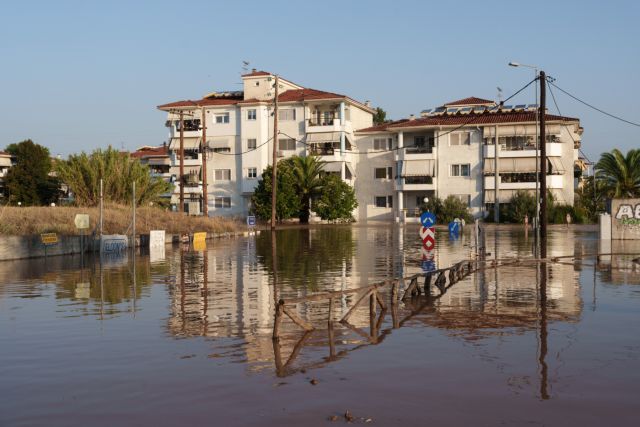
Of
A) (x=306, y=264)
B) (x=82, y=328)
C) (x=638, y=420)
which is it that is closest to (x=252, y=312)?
(x=82, y=328)

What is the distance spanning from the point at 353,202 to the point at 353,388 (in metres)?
62.1

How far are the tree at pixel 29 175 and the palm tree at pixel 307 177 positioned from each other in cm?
2906

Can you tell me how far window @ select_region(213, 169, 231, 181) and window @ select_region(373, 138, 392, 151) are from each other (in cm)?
1470

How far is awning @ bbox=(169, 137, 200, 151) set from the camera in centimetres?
8088

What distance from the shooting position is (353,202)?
71.0 m

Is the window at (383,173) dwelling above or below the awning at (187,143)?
below

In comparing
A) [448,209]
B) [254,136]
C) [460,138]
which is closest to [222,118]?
[254,136]

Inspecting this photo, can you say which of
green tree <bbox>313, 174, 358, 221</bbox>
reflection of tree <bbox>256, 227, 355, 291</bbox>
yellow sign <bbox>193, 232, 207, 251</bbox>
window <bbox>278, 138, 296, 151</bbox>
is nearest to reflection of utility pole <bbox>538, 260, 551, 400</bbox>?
reflection of tree <bbox>256, 227, 355, 291</bbox>

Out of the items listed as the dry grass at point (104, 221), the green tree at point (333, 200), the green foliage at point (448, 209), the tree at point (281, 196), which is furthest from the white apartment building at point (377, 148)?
the dry grass at point (104, 221)

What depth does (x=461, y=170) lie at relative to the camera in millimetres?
74062

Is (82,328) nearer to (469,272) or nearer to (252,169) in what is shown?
(469,272)

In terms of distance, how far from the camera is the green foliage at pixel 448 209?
225 ft

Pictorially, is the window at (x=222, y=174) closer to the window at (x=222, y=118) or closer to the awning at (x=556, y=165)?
the window at (x=222, y=118)

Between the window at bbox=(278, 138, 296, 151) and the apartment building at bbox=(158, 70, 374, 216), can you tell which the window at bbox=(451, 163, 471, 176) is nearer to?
the apartment building at bbox=(158, 70, 374, 216)
